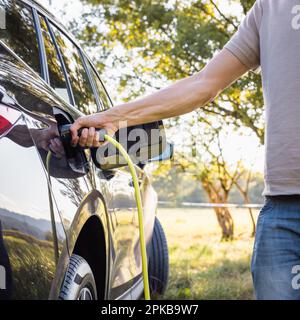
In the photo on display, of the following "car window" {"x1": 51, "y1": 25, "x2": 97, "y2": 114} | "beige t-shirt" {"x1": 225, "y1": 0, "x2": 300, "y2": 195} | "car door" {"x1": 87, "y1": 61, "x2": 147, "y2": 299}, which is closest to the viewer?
"beige t-shirt" {"x1": 225, "y1": 0, "x2": 300, "y2": 195}

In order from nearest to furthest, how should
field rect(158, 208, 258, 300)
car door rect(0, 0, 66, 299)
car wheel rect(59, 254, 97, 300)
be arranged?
car door rect(0, 0, 66, 299)
car wheel rect(59, 254, 97, 300)
field rect(158, 208, 258, 300)

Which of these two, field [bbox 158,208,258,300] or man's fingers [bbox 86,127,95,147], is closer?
man's fingers [bbox 86,127,95,147]

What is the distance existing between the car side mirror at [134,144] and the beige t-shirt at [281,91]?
1.83 feet

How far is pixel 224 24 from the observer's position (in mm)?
9617

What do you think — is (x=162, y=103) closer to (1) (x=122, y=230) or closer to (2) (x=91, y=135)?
(2) (x=91, y=135)

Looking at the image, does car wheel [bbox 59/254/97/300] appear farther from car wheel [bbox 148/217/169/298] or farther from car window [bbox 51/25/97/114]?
car wheel [bbox 148/217/169/298]

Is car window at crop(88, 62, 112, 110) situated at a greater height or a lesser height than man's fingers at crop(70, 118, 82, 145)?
greater

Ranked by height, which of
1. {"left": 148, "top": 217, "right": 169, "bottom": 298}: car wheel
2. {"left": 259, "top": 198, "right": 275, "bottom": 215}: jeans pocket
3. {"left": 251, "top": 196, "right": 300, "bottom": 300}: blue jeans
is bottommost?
Result: {"left": 148, "top": 217, "right": 169, "bottom": 298}: car wheel

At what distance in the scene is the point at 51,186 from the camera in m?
2.13

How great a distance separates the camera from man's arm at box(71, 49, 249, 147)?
2389 millimetres

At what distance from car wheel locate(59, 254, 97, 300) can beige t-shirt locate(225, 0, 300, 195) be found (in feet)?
2.34

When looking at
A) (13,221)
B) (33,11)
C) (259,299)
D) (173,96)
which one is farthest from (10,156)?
(33,11)

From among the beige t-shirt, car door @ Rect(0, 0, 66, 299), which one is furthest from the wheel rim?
the beige t-shirt

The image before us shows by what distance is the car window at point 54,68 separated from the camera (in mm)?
2930
